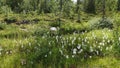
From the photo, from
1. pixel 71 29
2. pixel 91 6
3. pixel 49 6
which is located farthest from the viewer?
pixel 91 6

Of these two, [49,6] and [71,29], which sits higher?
[71,29]

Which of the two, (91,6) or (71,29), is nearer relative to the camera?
(71,29)

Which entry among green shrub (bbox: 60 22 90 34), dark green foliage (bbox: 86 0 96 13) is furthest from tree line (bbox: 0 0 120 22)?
green shrub (bbox: 60 22 90 34)

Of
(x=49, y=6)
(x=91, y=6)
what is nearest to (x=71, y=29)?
(x=49, y=6)

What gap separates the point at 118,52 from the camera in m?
9.17

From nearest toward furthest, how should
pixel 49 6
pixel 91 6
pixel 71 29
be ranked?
pixel 71 29, pixel 49 6, pixel 91 6

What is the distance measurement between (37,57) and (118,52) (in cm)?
271

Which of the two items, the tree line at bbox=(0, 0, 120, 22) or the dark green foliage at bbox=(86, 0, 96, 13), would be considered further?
the dark green foliage at bbox=(86, 0, 96, 13)

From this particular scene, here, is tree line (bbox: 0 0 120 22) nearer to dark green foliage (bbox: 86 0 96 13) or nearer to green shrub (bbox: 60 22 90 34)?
dark green foliage (bbox: 86 0 96 13)

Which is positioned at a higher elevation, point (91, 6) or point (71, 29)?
point (71, 29)

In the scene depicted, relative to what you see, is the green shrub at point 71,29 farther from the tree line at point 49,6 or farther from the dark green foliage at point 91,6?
the dark green foliage at point 91,6

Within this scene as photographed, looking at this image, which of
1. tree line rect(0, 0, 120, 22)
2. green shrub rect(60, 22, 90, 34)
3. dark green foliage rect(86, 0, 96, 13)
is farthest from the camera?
dark green foliage rect(86, 0, 96, 13)

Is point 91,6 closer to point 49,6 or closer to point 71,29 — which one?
point 49,6

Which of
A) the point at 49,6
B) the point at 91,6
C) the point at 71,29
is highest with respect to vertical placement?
the point at 71,29
